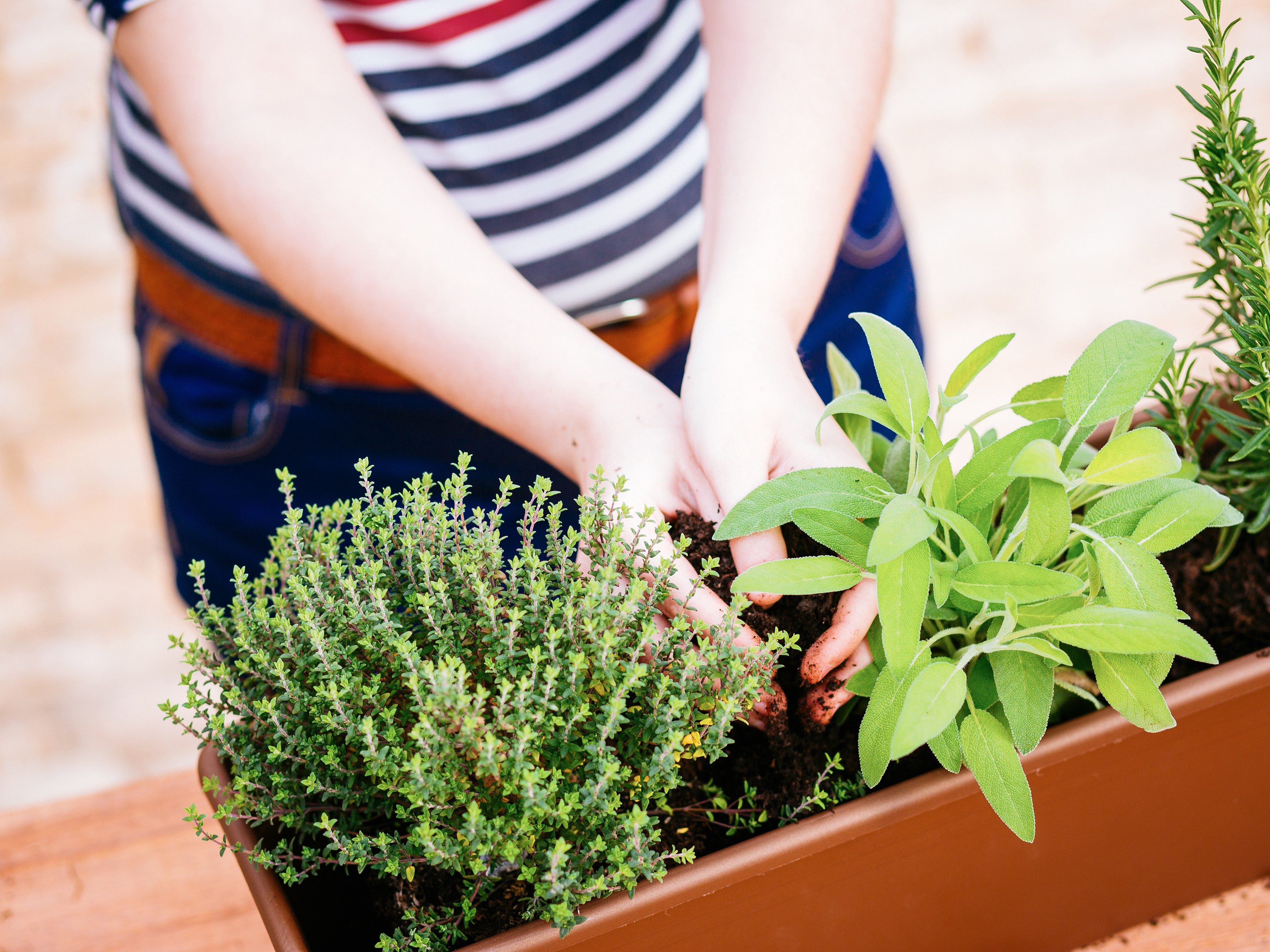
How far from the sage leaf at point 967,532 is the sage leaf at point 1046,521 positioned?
24 millimetres

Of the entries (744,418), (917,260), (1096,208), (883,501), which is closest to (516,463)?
(744,418)

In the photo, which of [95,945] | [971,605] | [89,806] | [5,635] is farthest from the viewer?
[5,635]

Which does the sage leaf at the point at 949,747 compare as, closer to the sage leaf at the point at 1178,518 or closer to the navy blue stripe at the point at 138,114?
the sage leaf at the point at 1178,518

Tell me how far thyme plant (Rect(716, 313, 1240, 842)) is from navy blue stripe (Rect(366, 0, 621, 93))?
0.60 meters

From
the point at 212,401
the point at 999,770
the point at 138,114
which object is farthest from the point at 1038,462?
the point at 138,114

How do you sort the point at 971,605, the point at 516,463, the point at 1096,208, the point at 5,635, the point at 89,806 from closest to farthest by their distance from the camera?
the point at 971,605 < the point at 89,806 < the point at 516,463 < the point at 5,635 < the point at 1096,208

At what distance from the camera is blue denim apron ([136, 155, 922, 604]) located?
1071 mm

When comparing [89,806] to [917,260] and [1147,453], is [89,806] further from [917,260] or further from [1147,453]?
[917,260]

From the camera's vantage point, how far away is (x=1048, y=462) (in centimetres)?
49

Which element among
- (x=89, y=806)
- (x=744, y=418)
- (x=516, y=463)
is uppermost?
(x=744, y=418)

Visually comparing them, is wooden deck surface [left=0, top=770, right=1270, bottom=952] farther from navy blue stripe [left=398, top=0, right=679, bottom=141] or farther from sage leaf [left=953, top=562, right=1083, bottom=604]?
navy blue stripe [left=398, top=0, right=679, bottom=141]

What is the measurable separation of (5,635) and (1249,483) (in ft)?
9.38

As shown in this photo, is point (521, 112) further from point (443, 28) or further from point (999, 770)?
point (999, 770)

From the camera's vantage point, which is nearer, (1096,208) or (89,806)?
(89,806)
